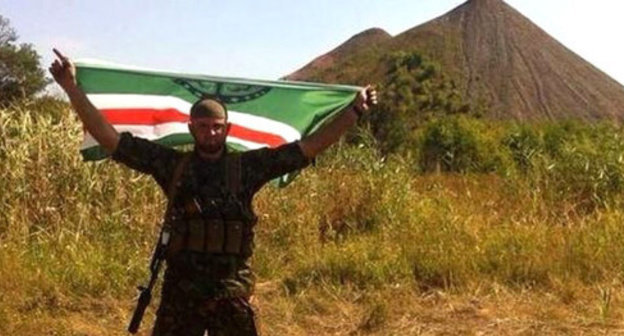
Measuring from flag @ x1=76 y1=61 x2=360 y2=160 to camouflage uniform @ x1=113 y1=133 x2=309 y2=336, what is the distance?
1254 mm

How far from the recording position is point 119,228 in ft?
25.8

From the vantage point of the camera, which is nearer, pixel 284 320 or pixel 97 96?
pixel 97 96

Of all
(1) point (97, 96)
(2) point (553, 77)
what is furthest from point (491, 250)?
(2) point (553, 77)

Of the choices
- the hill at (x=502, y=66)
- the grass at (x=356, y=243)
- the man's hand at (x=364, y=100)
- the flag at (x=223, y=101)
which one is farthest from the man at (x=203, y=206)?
the hill at (x=502, y=66)

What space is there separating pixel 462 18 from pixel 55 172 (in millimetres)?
122920

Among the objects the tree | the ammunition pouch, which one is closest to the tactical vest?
the ammunition pouch

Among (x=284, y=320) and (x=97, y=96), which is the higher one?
(x=97, y=96)

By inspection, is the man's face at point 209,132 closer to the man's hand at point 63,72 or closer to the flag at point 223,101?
the man's hand at point 63,72

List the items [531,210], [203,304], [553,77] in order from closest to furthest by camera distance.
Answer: [203,304]
[531,210]
[553,77]

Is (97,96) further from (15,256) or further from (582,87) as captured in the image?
(582,87)

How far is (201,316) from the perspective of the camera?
3.60 m

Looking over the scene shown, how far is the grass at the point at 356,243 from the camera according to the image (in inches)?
241

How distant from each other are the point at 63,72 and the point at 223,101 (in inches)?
60.4

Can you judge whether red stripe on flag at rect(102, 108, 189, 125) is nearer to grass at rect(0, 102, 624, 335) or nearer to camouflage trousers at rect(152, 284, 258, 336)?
camouflage trousers at rect(152, 284, 258, 336)
